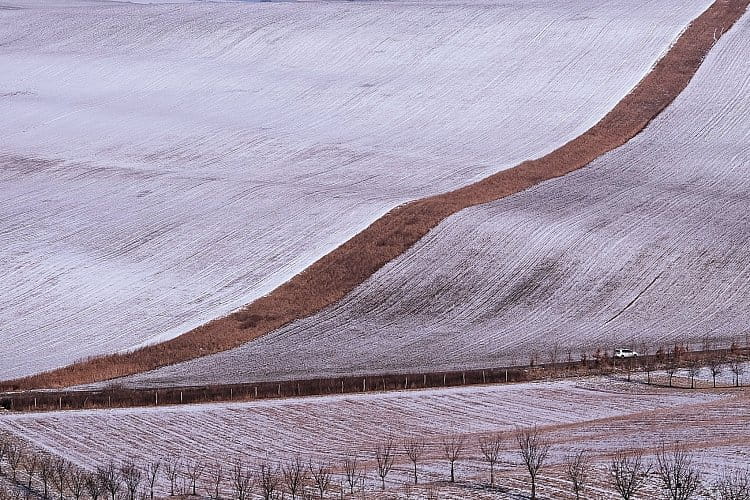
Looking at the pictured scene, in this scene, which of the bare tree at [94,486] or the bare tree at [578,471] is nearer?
the bare tree at [94,486]

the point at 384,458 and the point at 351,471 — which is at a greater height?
the point at 384,458

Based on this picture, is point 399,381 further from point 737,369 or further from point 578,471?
point 578,471

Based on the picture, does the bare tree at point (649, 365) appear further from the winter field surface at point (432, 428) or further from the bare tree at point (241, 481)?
the bare tree at point (241, 481)

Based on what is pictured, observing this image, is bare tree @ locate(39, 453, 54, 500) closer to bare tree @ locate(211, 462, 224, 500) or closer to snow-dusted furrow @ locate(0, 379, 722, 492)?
snow-dusted furrow @ locate(0, 379, 722, 492)

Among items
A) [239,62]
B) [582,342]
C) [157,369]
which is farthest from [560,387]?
[239,62]

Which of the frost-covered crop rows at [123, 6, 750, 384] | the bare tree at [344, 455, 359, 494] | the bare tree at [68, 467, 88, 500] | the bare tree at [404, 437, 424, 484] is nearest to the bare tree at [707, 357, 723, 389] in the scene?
the frost-covered crop rows at [123, 6, 750, 384]

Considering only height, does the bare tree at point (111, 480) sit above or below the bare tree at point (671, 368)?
below

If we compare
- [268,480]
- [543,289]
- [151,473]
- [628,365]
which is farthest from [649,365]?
[268,480]

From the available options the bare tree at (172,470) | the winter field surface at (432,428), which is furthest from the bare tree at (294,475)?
the bare tree at (172,470)
